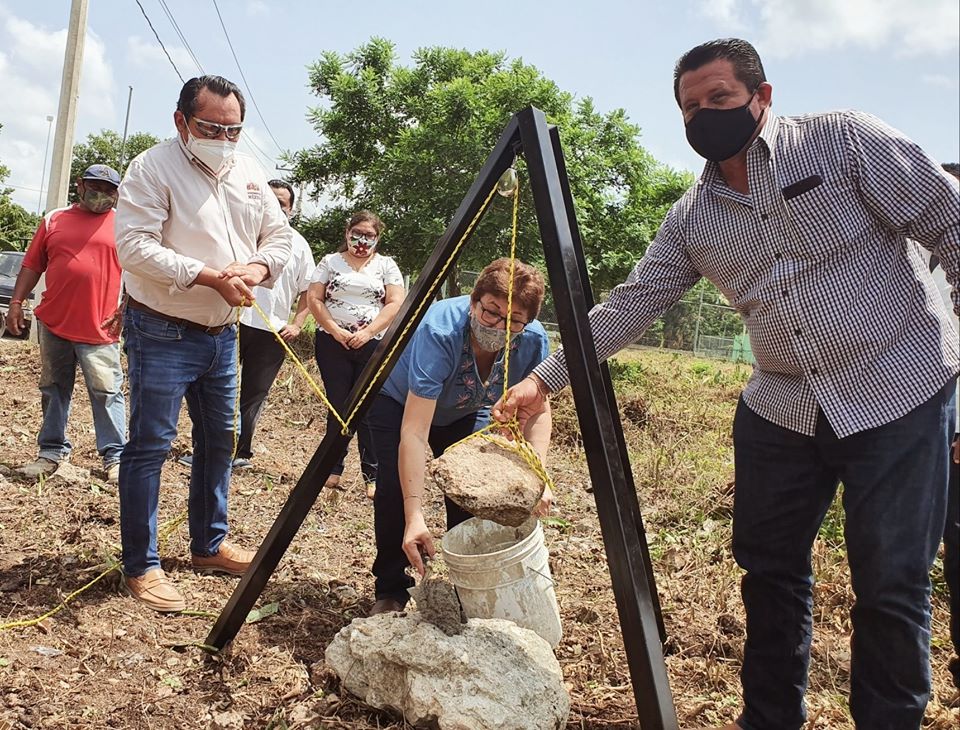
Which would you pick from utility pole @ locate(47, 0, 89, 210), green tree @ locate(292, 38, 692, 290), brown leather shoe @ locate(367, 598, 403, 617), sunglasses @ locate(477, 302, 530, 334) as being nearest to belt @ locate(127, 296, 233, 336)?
sunglasses @ locate(477, 302, 530, 334)

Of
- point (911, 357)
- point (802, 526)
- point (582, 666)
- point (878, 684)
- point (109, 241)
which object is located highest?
point (109, 241)

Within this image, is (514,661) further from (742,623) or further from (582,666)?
(742,623)

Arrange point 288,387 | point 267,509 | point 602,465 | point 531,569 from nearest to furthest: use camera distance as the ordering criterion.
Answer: point 602,465
point 531,569
point 267,509
point 288,387

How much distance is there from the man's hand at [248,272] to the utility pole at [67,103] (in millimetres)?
7977

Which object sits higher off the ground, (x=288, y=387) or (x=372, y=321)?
(x=372, y=321)

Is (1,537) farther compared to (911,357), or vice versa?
(1,537)

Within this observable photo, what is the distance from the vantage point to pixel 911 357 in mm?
1922

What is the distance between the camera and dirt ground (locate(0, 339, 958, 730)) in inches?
94.7

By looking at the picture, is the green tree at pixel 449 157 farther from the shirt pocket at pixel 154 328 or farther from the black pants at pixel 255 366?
the shirt pocket at pixel 154 328

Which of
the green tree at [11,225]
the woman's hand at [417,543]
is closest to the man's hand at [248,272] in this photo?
the woman's hand at [417,543]

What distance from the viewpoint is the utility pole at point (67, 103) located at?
945 cm

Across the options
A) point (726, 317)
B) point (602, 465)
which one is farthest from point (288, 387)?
point (726, 317)

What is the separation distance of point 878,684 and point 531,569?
107 cm

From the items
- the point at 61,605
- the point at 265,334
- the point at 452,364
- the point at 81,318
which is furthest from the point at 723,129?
the point at 81,318
